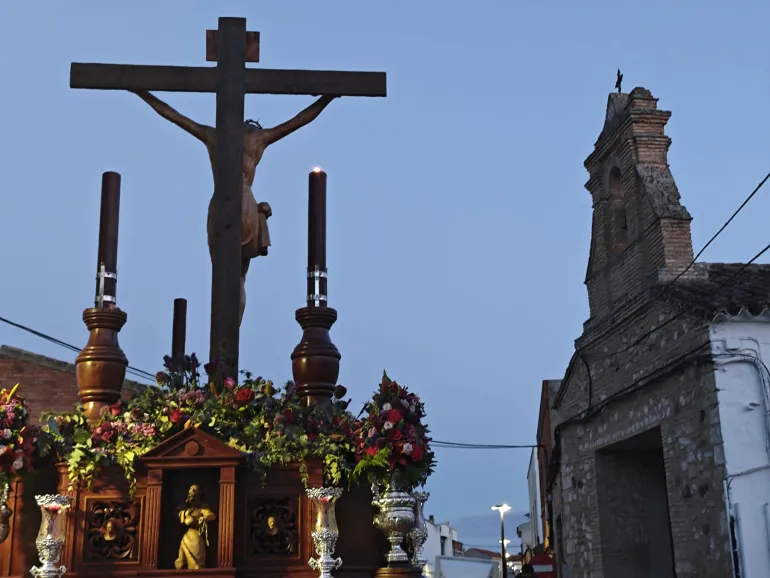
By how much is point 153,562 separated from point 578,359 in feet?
51.6

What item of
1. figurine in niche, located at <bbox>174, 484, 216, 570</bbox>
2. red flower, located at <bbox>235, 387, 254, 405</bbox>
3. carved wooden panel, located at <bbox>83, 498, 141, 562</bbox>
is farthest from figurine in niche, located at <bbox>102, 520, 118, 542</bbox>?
red flower, located at <bbox>235, 387, 254, 405</bbox>

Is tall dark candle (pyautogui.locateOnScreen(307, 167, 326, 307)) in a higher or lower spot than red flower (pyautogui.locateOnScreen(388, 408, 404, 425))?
higher

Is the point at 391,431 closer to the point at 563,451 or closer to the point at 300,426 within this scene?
the point at 300,426

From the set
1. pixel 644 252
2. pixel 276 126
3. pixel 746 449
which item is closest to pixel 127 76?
pixel 276 126

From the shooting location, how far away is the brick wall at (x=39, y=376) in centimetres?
1820

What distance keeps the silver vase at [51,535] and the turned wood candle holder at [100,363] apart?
1.91 feet

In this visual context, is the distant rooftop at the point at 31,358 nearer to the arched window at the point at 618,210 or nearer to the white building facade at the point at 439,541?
the arched window at the point at 618,210

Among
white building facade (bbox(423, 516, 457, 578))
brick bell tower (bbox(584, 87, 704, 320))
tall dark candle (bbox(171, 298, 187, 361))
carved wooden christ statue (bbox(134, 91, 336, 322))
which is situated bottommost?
white building facade (bbox(423, 516, 457, 578))

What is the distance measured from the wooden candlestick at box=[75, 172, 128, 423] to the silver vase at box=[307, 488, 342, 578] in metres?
1.39

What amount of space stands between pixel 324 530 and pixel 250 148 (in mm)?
2890

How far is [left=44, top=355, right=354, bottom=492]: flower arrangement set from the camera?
4.89m

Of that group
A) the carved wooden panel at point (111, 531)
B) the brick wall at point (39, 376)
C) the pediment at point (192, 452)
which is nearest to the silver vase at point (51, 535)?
the carved wooden panel at point (111, 531)

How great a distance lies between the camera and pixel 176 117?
6.51m

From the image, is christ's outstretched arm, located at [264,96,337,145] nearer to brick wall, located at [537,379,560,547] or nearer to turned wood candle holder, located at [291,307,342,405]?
turned wood candle holder, located at [291,307,342,405]
